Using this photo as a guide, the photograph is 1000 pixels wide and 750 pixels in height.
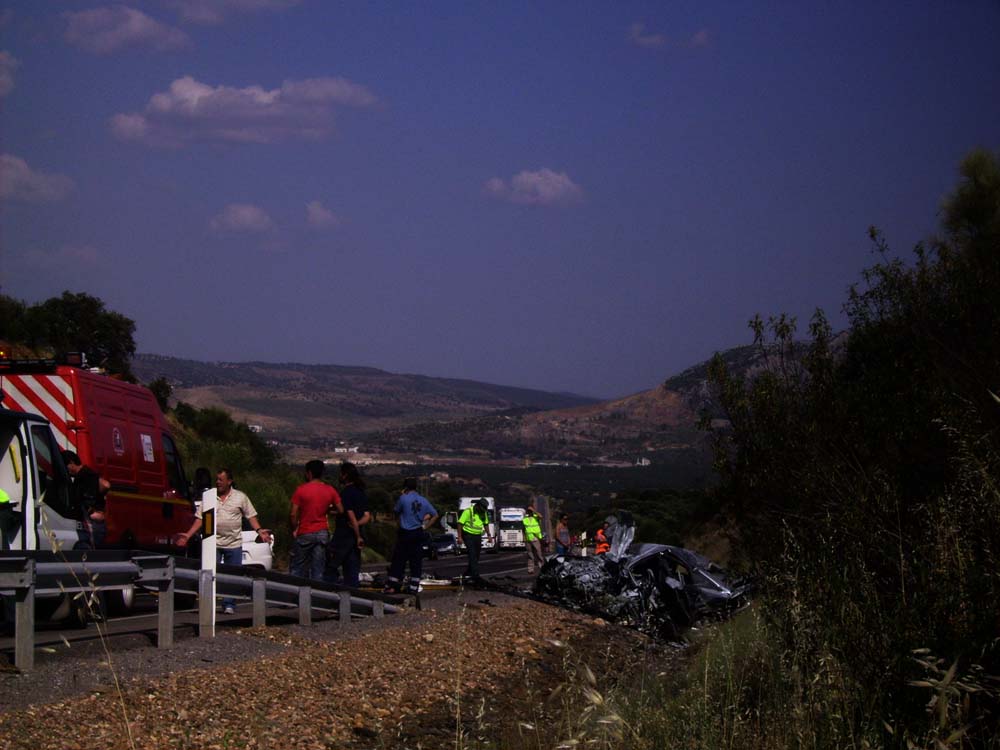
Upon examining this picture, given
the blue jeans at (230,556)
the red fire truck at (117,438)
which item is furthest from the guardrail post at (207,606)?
the blue jeans at (230,556)

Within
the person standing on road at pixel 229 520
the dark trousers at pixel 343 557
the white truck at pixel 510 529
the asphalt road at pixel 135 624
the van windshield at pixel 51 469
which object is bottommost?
the white truck at pixel 510 529

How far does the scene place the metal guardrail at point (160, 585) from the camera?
9.73 m

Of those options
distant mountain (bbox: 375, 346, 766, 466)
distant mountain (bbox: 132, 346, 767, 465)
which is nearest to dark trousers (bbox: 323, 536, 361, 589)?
distant mountain (bbox: 375, 346, 766, 466)

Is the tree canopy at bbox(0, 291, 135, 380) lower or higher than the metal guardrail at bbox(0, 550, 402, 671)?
higher

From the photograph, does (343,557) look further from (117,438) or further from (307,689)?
(307,689)

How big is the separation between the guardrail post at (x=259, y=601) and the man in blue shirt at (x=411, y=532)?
476 cm

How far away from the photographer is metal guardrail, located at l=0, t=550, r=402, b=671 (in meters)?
9.73

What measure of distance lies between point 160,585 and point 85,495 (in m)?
2.29

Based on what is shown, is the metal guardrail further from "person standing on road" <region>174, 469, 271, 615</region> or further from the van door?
the van door

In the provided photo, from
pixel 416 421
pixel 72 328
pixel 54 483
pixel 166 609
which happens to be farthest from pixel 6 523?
pixel 416 421

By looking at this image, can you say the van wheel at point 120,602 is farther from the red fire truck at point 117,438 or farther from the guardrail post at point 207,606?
the guardrail post at point 207,606

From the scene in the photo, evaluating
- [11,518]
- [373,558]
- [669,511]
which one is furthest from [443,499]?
[11,518]

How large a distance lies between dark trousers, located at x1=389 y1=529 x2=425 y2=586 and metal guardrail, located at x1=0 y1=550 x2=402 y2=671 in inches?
82.4

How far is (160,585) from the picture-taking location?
11.8 metres
